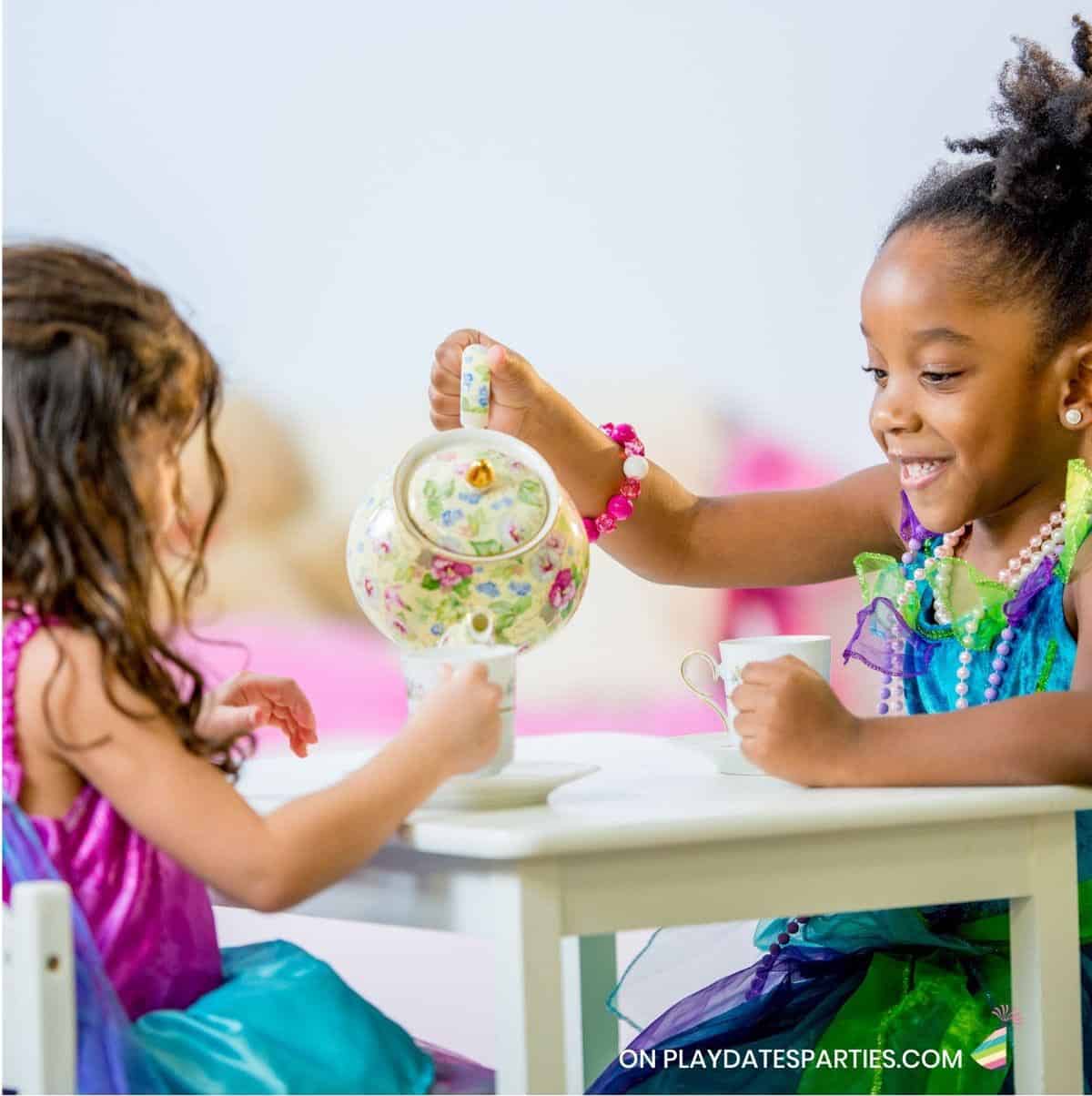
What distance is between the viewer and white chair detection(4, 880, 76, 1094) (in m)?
0.79

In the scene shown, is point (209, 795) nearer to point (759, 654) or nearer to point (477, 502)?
point (477, 502)

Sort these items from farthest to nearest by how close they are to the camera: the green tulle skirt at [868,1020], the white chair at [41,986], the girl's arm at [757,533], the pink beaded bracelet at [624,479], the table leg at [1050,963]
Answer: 1. the girl's arm at [757,533]
2. the pink beaded bracelet at [624,479]
3. the green tulle skirt at [868,1020]
4. the table leg at [1050,963]
5. the white chair at [41,986]

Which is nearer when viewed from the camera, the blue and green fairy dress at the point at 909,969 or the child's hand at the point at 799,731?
the child's hand at the point at 799,731

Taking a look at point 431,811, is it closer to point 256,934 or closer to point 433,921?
point 433,921

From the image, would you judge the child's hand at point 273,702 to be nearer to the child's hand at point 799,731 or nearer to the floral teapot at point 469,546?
the floral teapot at point 469,546

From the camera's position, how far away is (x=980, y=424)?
1.33m

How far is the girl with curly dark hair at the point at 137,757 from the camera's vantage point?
91 centimetres

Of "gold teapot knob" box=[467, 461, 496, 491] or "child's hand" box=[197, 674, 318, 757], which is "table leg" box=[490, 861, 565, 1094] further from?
"child's hand" box=[197, 674, 318, 757]

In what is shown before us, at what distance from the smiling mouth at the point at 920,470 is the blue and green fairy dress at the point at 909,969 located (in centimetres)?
9

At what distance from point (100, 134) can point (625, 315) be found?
0.79 metres

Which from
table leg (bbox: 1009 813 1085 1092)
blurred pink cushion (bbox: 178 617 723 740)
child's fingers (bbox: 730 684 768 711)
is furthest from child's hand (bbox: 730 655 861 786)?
blurred pink cushion (bbox: 178 617 723 740)

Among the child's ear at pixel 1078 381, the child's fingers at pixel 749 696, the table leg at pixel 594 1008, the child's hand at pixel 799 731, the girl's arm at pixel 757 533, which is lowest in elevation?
the table leg at pixel 594 1008

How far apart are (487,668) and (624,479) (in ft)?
1.92

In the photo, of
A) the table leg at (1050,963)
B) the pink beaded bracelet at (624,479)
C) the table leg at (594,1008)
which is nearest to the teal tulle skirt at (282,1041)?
the table leg at (1050,963)
